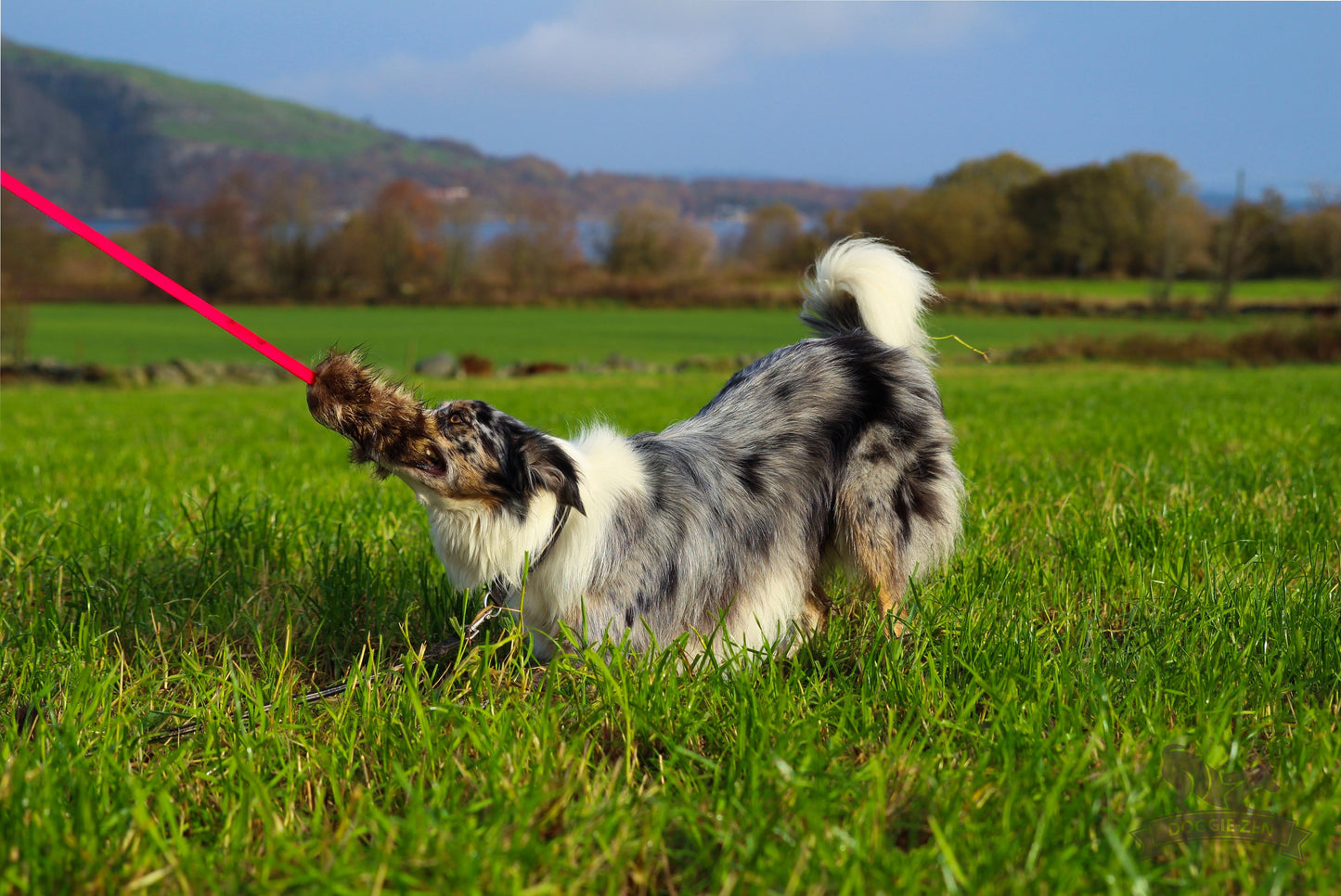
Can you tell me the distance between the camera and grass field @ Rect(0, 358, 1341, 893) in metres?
1.87

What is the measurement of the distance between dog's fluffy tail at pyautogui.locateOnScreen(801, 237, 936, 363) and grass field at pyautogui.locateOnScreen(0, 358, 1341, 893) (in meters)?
1.01

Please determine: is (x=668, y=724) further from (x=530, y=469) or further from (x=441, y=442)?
(x=441, y=442)

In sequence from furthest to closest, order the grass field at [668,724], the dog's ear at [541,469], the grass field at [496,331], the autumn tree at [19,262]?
1. the grass field at [496,331]
2. the autumn tree at [19,262]
3. the dog's ear at [541,469]
4. the grass field at [668,724]

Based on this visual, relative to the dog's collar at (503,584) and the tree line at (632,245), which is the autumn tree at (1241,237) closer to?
the tree line at (632,245)

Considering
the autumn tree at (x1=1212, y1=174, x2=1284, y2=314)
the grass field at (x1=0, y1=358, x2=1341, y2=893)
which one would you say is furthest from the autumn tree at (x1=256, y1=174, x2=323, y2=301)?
the grass field at (x1=0, y1=358, x2=1341, y2=893)

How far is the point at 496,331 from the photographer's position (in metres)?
46.0

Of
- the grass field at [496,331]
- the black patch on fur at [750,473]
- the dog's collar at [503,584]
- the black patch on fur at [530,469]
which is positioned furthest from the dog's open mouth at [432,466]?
the grass field at [496,331]

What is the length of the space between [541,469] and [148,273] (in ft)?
3.74

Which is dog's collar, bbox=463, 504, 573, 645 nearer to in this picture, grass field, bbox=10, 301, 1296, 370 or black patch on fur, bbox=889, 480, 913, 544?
black patch on fur, bbox=889, 480, 913, 544

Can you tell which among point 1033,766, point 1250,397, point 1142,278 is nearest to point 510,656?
point 1033,766

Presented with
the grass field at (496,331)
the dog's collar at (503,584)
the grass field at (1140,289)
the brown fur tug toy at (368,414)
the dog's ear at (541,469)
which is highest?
the grass field at (1140,289)

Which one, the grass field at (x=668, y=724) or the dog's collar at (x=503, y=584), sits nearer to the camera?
the grass field at (x=668, y=724)

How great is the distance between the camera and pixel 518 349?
128 feet

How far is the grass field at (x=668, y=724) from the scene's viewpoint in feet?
6.15
